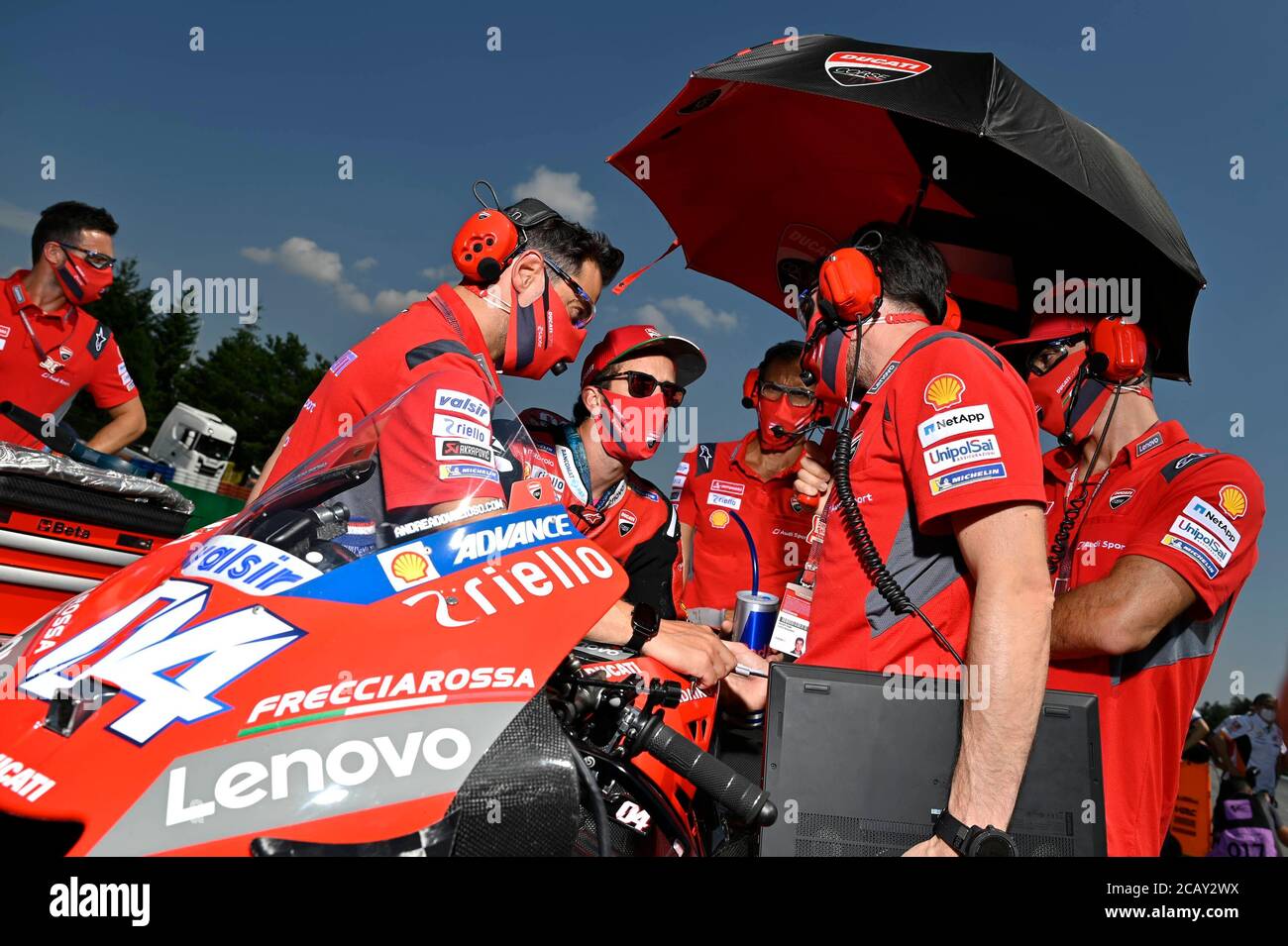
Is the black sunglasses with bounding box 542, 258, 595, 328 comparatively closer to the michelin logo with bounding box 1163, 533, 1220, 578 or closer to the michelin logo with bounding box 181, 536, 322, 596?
the michelin logo with bounding box 181, 536, 322, 596

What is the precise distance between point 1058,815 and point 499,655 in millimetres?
1280

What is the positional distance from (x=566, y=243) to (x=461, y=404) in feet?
6.37

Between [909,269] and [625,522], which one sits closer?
[909,269]

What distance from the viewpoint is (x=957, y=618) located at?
2215mm

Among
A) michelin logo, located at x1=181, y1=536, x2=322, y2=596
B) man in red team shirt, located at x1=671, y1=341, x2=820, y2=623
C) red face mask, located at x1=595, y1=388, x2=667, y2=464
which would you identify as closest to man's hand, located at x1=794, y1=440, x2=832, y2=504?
red face mask, located at x1=595, y1=388, x2=667, y2=464

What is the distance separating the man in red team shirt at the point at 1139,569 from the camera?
9.77 feet

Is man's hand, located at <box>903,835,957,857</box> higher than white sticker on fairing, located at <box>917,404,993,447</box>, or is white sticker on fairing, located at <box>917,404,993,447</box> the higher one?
white sticker on fairing, located at <box>917,404,993,447</box>

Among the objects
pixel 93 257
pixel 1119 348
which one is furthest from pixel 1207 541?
pixel 93 257

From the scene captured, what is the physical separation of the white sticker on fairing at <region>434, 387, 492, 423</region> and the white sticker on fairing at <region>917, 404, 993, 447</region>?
1043mm

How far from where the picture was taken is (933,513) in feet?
6.74

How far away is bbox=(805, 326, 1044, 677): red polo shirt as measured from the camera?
2.02 metres

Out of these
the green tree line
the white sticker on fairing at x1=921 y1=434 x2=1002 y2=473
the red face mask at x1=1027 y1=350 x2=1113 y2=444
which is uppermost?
the green tree line

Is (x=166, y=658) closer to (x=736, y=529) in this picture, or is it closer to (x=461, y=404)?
(x=461, y=404)
